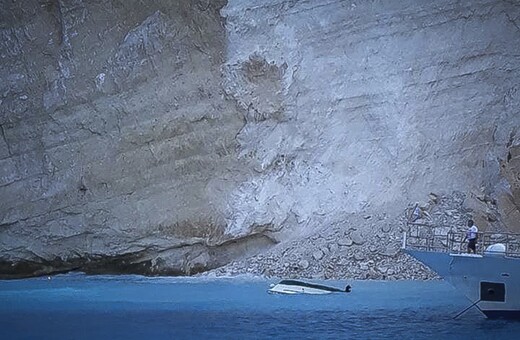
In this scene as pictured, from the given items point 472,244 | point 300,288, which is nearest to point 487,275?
point 472,244

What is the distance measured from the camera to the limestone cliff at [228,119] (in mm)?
36781

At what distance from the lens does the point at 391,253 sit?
33.0 meters

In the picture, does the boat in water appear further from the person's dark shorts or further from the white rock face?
the white rock face

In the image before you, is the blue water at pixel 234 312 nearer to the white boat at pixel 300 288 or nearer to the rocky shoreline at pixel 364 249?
the white boat at pixel 300 288

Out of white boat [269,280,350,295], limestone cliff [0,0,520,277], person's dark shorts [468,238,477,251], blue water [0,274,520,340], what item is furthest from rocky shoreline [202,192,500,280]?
person's dark shorts [468,238,477,251]

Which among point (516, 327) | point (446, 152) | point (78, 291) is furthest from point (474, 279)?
point (446, 152)

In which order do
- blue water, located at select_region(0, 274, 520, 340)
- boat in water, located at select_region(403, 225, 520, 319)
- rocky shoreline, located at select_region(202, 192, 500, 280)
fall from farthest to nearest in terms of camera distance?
rocky shoreline, located at select_region(202, 192, 500, 280) < boat in water, located at select_region(403, 225, 520, 319) < blue water, located at select_region(0, 274, 520, 340)

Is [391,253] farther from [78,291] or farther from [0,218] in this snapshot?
[0,218]

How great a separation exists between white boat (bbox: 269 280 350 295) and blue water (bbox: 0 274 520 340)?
46cm

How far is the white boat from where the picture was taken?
2875 centimetres

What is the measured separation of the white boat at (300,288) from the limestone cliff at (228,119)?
22.2ft

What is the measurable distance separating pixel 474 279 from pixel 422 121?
644 inches

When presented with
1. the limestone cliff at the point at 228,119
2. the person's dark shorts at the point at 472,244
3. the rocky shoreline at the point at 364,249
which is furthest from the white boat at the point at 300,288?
the limestone cliff at the point at 228,119

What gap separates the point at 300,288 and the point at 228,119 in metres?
10.5
